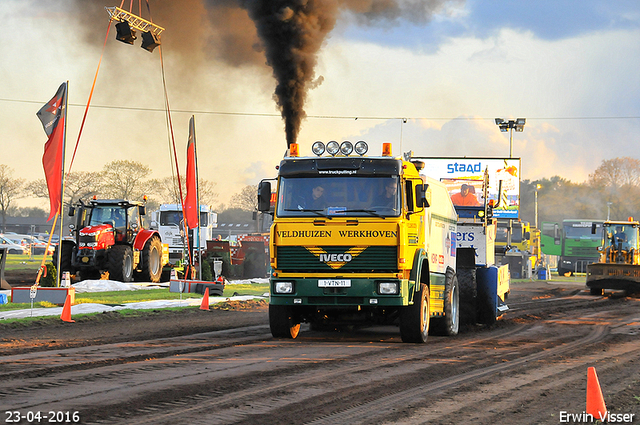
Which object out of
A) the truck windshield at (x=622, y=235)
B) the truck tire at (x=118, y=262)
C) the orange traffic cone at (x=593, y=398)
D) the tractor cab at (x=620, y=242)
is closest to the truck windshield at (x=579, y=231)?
the tractor cab at (x=620, y=242)

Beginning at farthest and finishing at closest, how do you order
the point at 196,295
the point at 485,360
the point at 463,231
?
1. the point at 196,295
2. the point at 463,231
3. the point at 485,360

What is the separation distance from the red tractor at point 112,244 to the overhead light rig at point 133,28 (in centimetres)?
532

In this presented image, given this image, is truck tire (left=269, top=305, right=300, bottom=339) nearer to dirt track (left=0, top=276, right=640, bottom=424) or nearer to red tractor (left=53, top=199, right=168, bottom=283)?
dirt track (left=0, top=276, right=640, bottom=424)

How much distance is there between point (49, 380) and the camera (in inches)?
334

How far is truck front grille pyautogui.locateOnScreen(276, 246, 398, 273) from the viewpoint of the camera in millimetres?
12031

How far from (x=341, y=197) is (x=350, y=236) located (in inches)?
27.1

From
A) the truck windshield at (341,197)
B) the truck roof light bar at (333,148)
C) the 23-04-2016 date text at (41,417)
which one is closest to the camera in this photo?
the 23-04-2016 date text at (41,417)

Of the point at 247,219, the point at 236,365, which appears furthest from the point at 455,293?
the point at 247,219

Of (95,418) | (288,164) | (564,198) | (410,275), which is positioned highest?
(564,198)

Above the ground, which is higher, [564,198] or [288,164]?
[564,198]

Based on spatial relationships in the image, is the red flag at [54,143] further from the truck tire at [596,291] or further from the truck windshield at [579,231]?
the truck windshield at [579,231]

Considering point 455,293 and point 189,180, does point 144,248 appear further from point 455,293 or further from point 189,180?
point 455,293

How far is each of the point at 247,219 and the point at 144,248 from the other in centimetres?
9304

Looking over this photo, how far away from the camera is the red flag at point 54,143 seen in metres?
17.8
